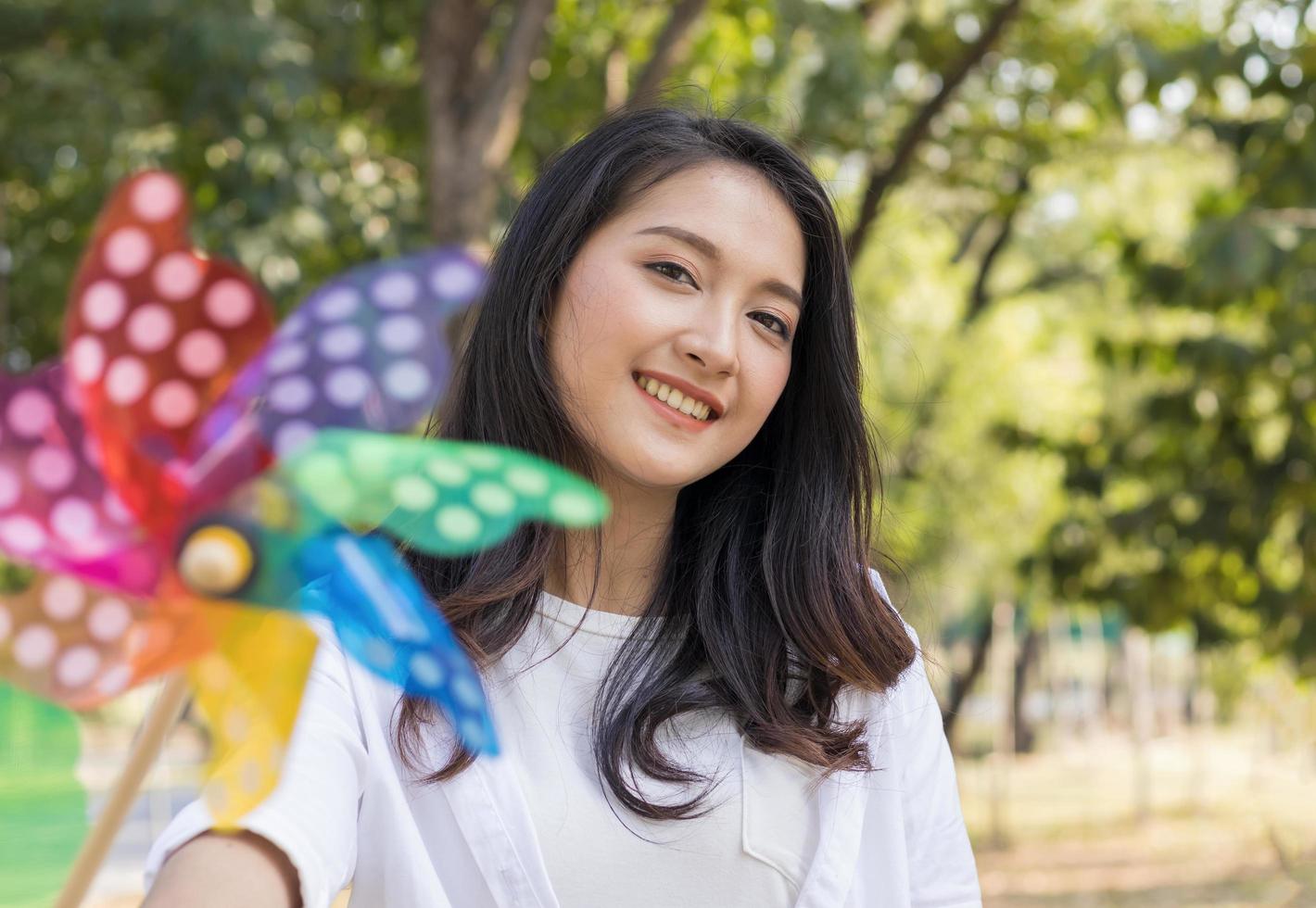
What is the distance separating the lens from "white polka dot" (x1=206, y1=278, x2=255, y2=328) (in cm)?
79

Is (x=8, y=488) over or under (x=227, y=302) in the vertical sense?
under

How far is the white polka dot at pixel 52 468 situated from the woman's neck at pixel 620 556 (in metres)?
0.71

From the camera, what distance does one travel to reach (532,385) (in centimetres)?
141

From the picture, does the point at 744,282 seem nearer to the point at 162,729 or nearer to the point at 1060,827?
the point at 162,729

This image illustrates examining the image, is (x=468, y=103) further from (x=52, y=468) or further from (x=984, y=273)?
(x=984, y=273)

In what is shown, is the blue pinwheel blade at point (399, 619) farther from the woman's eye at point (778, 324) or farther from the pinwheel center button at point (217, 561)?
the woman's eye at point (778, 324)

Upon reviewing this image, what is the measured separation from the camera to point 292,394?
31.3 inches

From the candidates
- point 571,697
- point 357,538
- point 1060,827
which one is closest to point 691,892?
point 571,697

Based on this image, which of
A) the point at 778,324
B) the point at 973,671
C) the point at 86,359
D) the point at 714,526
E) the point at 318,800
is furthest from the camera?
the point at 973,671

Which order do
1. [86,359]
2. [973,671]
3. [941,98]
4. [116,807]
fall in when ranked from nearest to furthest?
[116,807]
[86,359]
[941,98]
[973,671]

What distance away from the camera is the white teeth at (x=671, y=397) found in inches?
51.0

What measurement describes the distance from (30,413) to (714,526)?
91cm

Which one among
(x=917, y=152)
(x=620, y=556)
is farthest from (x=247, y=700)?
(x=917, y=152)

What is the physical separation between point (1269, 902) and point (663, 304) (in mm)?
8438
